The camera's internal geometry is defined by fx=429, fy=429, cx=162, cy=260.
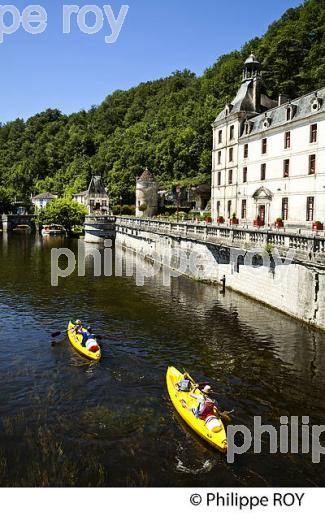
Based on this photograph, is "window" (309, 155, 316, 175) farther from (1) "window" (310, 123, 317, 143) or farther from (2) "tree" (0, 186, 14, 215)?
(2) "tree" (0, 186, 14, 215)

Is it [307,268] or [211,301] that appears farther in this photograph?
[211,301]

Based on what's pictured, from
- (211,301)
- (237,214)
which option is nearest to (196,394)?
(211,301)

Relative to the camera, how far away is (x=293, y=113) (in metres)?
42.5

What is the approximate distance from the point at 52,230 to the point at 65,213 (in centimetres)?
502

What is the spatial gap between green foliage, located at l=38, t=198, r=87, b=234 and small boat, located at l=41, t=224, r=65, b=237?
124cm

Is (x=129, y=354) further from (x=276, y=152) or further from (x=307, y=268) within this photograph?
(x=276, y=152)

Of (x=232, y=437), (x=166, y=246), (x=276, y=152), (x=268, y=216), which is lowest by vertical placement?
(x=232, y=437)

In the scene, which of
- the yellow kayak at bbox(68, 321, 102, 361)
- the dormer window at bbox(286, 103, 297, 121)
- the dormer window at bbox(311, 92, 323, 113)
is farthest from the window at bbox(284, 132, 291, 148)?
the yellow kayak at bbox(68, 321, 102, 361)

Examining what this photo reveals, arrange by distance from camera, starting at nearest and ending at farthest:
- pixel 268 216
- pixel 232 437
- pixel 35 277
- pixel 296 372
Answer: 1. pixel 232 437
2. pixel 296 372
3. pixel 35 277
4. pixel 268 216

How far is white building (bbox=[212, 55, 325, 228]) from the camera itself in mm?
39469

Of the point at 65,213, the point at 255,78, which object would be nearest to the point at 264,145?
the point at 255,78

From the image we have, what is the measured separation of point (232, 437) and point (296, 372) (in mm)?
6475
